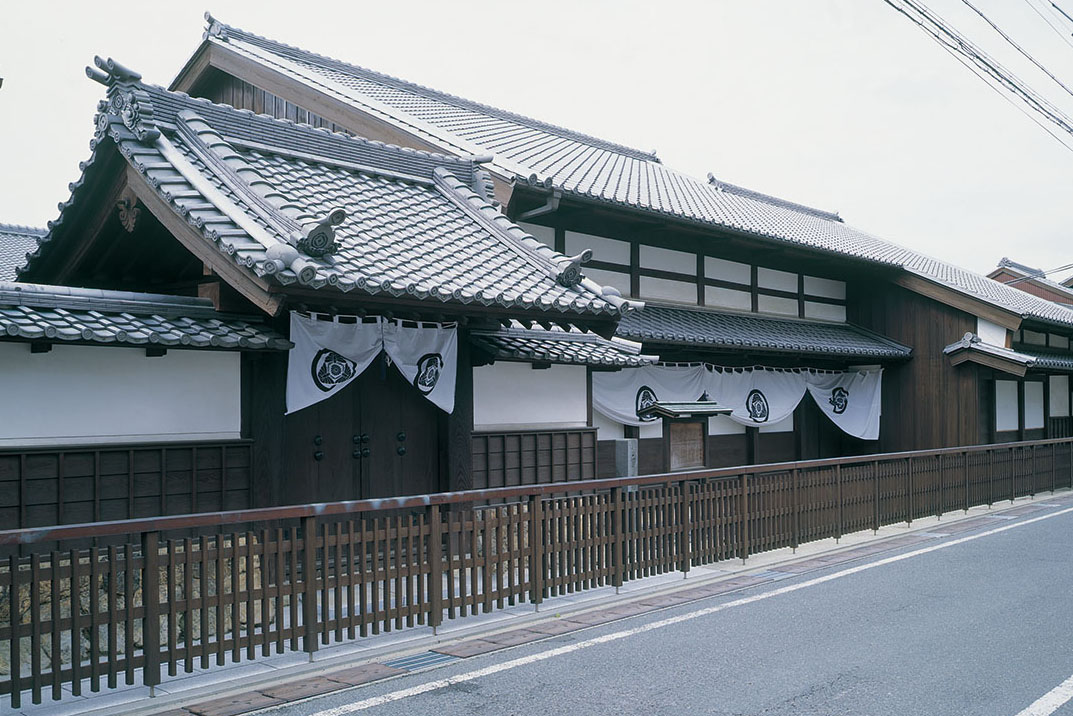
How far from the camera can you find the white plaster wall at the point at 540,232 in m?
13.5

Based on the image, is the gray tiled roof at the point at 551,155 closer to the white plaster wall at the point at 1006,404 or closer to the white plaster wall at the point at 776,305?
the white plaster wall at the point at 776,305

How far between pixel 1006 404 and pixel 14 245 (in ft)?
82.4

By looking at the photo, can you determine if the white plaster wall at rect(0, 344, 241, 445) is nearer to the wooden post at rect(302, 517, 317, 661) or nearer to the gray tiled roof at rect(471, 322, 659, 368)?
the wooden post at rect(302, 517, 317, 661)

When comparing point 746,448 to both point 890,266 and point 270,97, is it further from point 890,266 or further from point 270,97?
point 270,97

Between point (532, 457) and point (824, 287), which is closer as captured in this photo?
point (532, 457)

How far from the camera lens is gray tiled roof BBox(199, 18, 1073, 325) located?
1369 centimetres

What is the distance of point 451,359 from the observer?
9.48 metres

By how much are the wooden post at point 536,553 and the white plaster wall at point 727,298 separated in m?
9.80

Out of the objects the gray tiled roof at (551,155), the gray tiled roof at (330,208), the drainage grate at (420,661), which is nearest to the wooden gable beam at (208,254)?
the gray tiled roof at (330,208)

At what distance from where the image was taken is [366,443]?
367 inches

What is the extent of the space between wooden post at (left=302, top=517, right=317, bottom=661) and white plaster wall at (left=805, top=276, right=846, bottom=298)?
15756 mm

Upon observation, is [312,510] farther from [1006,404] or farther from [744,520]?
[1006,404]

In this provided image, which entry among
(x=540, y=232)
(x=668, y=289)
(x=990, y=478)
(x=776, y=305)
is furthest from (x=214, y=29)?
(x=990, y=478)

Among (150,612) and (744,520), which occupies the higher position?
(150,612)
